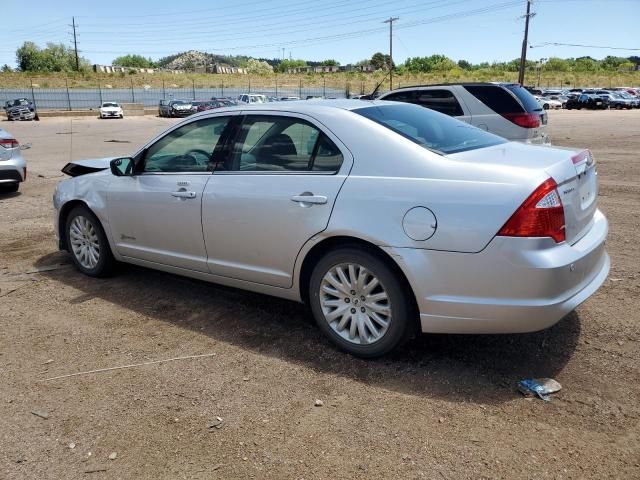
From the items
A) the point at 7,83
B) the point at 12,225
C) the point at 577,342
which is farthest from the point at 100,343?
the point at 7,83

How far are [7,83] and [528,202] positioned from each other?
8079 cm

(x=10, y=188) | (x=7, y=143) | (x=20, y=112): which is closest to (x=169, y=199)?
(x=7, y=143)

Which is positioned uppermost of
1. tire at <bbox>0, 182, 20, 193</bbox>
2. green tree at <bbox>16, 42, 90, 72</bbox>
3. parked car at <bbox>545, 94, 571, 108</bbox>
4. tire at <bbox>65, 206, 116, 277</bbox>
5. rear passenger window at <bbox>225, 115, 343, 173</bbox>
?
green tree at <bbox>16, 42, 90, 72</bbox>

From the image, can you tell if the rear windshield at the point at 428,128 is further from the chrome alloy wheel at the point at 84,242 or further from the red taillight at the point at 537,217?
the chrome alloy wheel at the point at 84,242

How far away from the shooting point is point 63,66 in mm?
105375

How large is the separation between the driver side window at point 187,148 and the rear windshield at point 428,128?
1218 millimetres

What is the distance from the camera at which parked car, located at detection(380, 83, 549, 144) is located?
9852 millimetres

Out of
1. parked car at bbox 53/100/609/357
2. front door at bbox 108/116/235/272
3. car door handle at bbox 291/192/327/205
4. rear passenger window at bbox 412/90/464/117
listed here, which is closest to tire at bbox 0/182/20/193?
front door at bbox 108/116/235/272

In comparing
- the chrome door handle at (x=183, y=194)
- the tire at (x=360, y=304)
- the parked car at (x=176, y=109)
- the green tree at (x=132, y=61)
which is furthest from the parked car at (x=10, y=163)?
the green tree at (x=132, y=61)

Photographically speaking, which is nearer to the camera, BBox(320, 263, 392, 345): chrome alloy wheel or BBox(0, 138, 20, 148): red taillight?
BBox(320, 263, 392, 345): chrome alloy wheel

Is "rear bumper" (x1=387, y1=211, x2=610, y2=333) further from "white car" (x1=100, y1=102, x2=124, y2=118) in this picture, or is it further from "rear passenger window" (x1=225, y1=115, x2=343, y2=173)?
"white car" (x1=100, y1=102, x2=124, y2=118)

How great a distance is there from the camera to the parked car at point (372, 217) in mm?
3174

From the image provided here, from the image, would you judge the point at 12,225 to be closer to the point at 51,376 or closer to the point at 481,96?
the point at 51,376

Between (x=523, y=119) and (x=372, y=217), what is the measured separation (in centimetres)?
732
